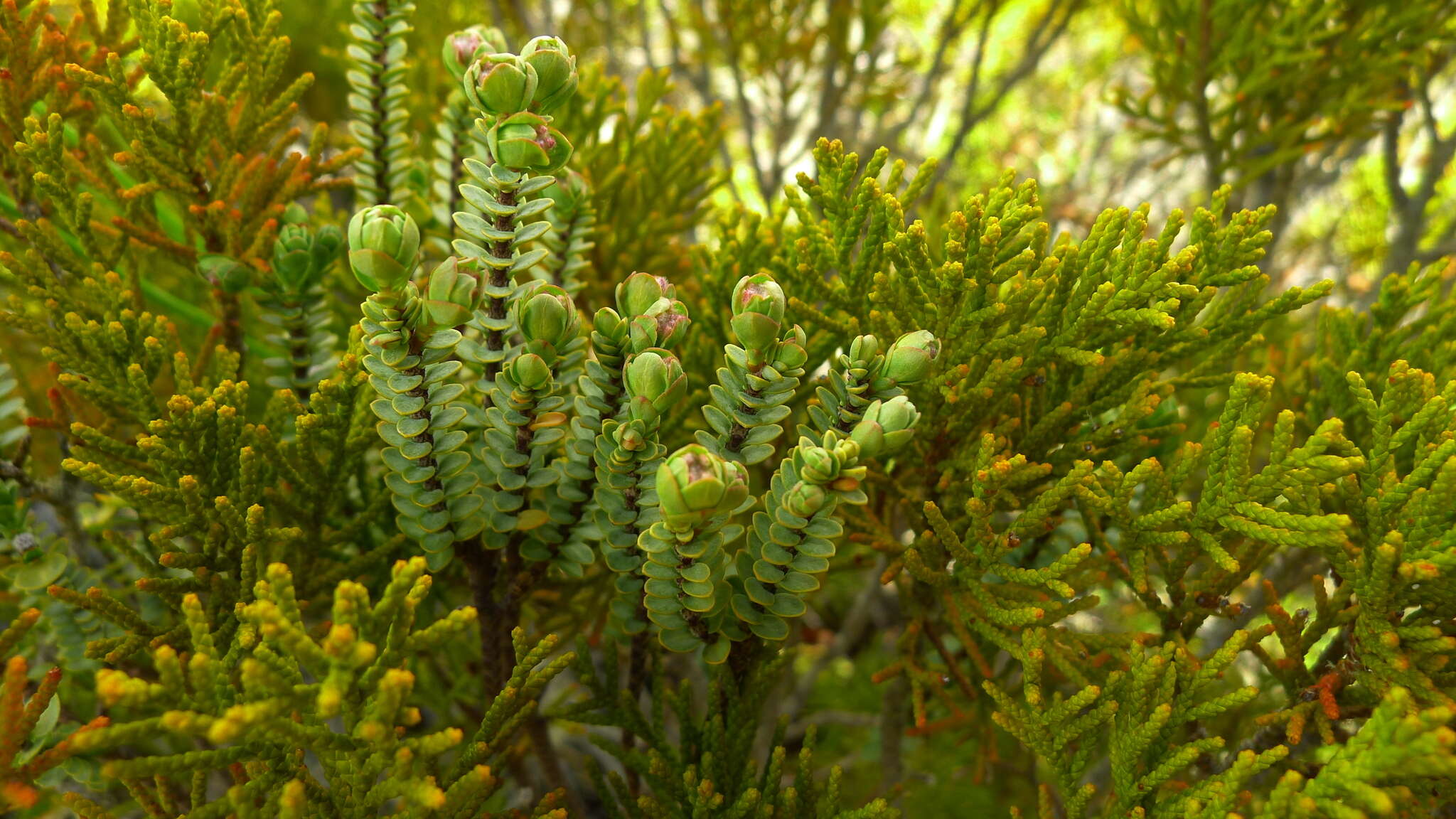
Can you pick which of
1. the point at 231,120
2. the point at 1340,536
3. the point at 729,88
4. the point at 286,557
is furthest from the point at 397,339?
the point at 729,88

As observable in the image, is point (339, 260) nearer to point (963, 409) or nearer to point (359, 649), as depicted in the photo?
point (359, 649)

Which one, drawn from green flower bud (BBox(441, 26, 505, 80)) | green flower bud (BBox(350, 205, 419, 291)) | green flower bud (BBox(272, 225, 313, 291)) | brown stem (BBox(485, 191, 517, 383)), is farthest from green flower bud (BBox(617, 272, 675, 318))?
green flower bud (BBox(272, 225, 313, 291))

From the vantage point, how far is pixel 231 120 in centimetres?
151

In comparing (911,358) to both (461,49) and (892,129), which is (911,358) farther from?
(892,129)

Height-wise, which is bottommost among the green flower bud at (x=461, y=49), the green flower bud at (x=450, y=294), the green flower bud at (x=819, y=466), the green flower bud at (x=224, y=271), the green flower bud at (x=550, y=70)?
the green flower bud at (x=819, y=466)

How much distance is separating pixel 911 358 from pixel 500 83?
547 millimetres

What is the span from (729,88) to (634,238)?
14.8 feet

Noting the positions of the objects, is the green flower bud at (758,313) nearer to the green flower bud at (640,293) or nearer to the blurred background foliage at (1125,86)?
the green flower bud at (640,293)

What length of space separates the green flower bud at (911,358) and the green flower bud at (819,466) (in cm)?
14

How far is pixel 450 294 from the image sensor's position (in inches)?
35.2

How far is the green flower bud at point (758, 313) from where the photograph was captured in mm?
884

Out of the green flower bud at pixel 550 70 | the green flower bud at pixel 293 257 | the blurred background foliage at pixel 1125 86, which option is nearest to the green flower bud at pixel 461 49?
the green flower bud at pixel 550 70

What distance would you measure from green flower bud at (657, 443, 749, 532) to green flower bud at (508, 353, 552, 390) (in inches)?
8.7

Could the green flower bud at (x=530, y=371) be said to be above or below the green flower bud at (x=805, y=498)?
above
